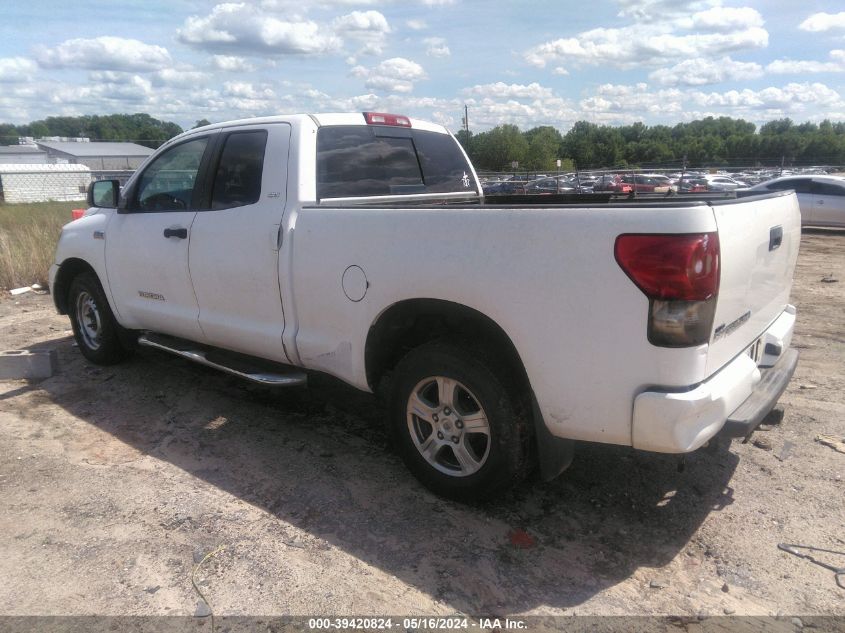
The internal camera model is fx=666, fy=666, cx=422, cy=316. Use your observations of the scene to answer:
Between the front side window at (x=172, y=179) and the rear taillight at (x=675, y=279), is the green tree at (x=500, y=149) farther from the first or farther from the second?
the rear taillight at (x=675, y=279)

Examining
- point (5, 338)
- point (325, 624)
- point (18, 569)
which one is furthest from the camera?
point (5, 338)

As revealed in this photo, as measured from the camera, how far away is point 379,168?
15.4 ft

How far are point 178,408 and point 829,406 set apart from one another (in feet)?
16.0

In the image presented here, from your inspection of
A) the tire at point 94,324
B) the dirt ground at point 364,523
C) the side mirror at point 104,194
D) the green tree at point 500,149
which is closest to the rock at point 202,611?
the dirt ground at point 364,523

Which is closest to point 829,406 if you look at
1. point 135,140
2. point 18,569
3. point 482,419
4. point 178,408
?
point 482,419

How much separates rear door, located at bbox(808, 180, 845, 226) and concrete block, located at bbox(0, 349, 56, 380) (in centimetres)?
1684

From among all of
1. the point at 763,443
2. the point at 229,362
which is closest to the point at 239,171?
the point at 229,362

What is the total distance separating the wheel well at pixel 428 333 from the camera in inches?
128

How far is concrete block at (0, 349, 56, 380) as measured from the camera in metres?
5.88

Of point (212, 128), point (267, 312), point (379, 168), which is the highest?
point (212, 128)

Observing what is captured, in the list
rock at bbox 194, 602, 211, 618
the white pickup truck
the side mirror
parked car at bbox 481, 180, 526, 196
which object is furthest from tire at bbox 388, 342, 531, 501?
the side mirror

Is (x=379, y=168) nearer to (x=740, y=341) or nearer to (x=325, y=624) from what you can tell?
(x=740, y=341)

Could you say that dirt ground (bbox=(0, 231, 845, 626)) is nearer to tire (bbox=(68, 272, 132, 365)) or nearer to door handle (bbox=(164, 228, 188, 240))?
tire (bbox=(68, 272, 132, 365))

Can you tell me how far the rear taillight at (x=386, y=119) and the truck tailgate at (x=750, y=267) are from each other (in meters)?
2.61
